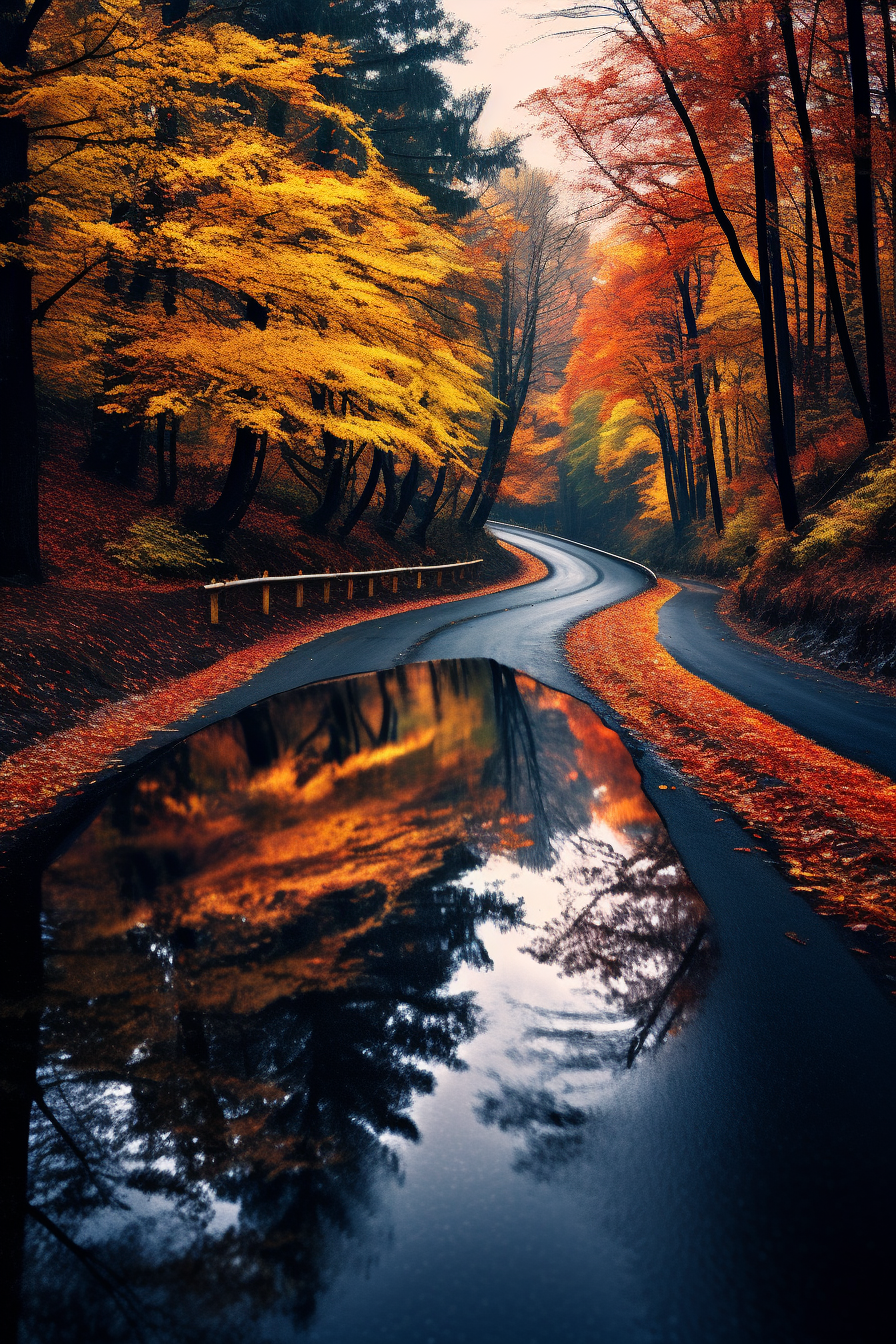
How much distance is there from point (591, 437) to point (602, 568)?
18958mm

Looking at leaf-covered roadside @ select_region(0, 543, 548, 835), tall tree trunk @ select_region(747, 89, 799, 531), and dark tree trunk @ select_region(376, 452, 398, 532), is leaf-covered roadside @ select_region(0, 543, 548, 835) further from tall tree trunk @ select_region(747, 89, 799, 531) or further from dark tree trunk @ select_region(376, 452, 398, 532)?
dark tree trunk @ select_region(376, 452, 398, 532)

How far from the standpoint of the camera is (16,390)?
1108cm

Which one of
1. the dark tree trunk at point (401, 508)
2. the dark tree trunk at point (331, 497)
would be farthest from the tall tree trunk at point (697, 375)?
the dark tree trunk at point (331, 497)

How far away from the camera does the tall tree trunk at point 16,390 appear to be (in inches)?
426

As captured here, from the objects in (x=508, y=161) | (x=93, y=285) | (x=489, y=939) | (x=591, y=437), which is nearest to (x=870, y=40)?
(x=508, y=161)

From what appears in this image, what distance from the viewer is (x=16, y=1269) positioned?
Result: 2.17 m

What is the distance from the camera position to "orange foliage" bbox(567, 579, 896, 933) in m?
4.91

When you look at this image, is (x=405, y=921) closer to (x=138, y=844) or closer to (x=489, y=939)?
(x=489, y=939)

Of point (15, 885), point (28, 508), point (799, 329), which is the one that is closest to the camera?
point (15, 885)

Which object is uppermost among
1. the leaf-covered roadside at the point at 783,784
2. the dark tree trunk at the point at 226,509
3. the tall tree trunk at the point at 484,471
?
the tall tree trunk at the point at 484,471

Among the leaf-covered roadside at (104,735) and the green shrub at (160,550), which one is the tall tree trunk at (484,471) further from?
the leaf-covered roadside at (104,735)

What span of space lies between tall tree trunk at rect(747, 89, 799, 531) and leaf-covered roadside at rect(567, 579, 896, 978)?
881cm

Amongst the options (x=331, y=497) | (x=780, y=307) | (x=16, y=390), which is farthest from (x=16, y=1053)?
(x=780, y=307)

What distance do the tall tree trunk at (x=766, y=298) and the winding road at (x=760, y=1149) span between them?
15.5 m
